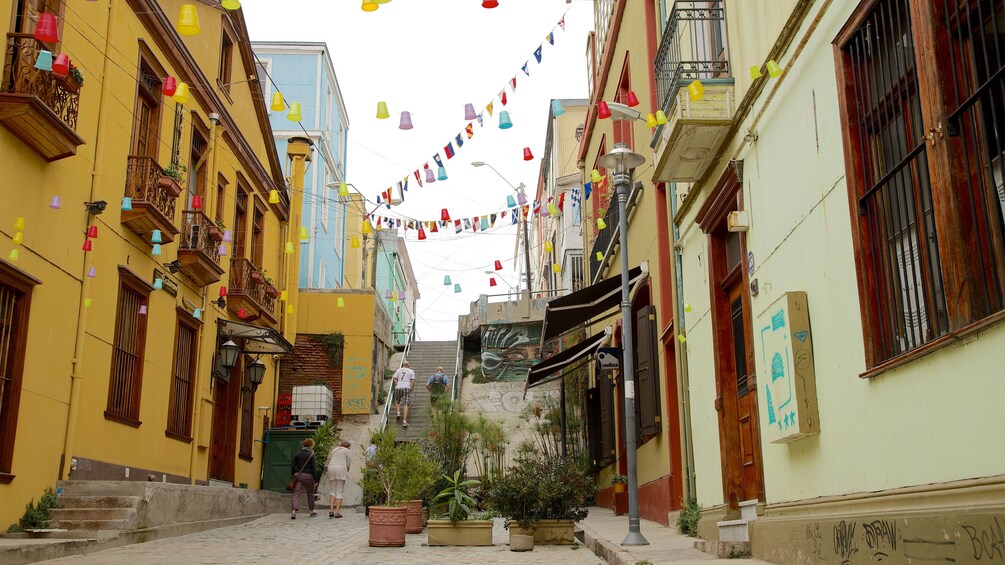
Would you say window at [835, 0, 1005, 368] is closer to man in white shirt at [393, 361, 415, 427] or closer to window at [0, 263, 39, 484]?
window at [0, 263, 39, 484]

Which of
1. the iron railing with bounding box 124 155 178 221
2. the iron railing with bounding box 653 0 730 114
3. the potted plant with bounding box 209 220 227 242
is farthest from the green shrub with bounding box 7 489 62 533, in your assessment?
the iron railing with bounding box 653 0 730 114

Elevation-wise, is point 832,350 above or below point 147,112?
below

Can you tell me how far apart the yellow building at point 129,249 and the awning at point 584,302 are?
583cm

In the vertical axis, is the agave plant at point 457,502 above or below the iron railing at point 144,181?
below

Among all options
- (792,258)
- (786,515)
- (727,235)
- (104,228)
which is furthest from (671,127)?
(104,228)

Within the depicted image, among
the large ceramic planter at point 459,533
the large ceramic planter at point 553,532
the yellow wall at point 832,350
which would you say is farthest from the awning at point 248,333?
the yellow wall at point 832,350

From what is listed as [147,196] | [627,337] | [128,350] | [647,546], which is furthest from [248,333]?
[647,546]

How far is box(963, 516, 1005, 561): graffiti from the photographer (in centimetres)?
387

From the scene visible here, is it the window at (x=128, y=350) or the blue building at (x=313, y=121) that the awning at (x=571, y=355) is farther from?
the blue building at (x=313, y=121)

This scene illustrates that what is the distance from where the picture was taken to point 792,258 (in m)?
7.09

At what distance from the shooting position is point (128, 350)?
43.3 ft

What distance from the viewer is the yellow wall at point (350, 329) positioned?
78.9 ft

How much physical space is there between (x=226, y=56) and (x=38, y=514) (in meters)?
10.8

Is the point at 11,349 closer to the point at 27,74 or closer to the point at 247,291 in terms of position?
the point at 27,74
